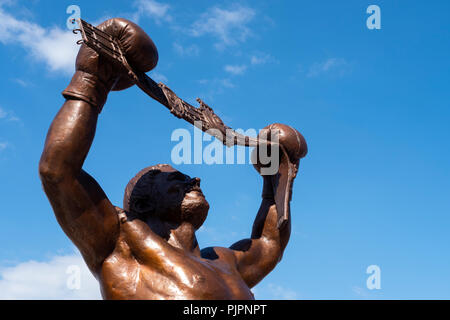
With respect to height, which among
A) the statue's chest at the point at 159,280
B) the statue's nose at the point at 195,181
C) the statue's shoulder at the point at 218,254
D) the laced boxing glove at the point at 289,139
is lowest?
the statue's chest at the point at 159,280

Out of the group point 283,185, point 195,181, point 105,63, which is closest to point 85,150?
point 105,63

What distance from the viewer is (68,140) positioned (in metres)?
4.84

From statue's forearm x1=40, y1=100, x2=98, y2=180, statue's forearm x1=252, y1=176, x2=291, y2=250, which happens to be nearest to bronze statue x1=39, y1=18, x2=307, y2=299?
statue's forearm x1=40, y1=100, x2=98, y2=180

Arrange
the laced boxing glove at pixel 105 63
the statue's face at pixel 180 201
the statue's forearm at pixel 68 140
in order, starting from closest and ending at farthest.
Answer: the statue's forearm at pixel 68 140, the laced boxing glove at pixel 105 63, the statue's face at pixel 180 201

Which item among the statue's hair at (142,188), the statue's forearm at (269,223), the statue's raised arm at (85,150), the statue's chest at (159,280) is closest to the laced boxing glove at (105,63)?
the statue's raised arm at (85,150)

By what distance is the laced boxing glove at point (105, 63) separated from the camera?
5.07 meters

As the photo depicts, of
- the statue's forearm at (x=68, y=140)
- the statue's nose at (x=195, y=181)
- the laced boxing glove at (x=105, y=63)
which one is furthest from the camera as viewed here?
the statue's nose at (x=195, y=181)

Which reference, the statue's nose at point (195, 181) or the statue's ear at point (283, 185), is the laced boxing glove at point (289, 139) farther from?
the statue's nose at point (195, 181)

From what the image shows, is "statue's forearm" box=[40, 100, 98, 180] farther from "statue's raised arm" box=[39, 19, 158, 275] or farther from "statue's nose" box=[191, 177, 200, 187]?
"statue's nose" box=[191, 177, 200, 187]

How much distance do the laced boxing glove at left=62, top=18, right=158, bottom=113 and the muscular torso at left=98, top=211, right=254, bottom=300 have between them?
1141mm

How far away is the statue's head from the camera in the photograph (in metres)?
5.77

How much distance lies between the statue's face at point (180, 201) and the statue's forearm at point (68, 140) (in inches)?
41.4

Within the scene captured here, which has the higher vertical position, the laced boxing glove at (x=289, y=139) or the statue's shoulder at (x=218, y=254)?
the laced boxing glove at (x=289, y=139)

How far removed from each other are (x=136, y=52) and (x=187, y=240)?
1.76 meters
